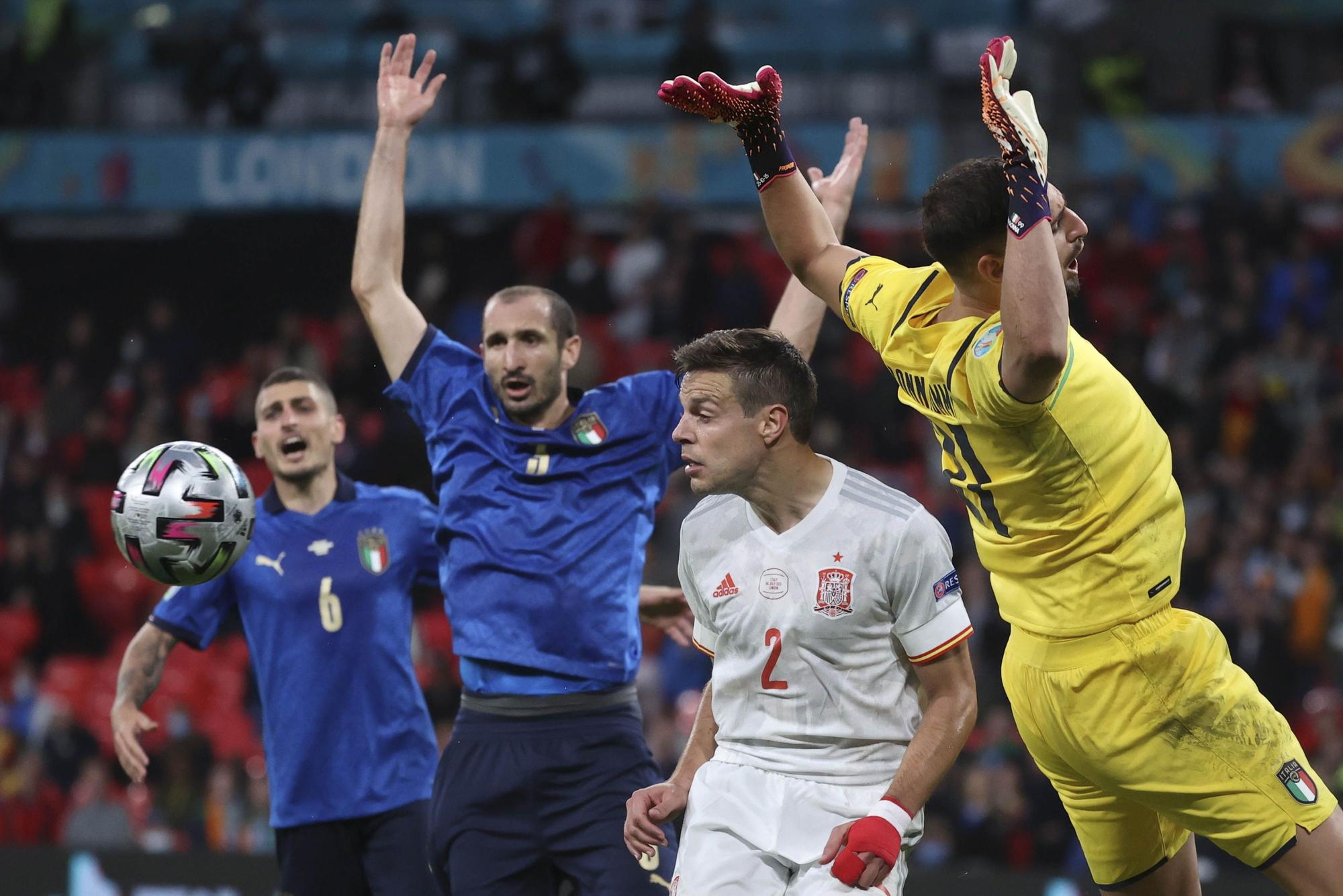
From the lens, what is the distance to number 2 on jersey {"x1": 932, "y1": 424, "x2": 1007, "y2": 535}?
4.02 m

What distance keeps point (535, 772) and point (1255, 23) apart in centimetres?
1469

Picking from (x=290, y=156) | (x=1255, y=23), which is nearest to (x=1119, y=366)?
(x=1255, y=23)

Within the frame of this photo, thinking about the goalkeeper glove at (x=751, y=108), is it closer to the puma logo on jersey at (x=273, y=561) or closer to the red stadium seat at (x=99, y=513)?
the puma logo on jersey at (x=273, y=561)

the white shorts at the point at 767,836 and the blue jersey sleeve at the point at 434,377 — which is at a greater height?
the blue jersey sleeve at the point at 434,377

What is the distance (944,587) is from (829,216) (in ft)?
5.66

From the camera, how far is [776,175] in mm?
4488

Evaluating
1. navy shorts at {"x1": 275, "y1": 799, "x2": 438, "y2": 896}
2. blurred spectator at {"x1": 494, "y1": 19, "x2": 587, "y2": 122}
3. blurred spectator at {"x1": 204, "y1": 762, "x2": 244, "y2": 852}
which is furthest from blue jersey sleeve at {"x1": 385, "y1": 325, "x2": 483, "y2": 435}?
blurred spectator at {"x1": 494, "y1": 19, "x2": 587, "y2": 122}

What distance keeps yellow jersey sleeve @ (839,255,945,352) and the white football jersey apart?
1.48 feet

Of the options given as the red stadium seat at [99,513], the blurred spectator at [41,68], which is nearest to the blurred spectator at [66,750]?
the red stadium seat at [99,513]

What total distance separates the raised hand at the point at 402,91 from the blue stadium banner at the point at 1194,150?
34.9 ft

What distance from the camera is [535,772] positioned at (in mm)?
4996

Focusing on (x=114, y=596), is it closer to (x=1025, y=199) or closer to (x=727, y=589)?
(x=727, y=589)

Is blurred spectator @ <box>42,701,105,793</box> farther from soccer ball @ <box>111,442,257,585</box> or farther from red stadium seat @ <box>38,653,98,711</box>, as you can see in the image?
soccer ball @ <box>111,442,257,585</box>

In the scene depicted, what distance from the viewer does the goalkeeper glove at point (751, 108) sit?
4336mm
